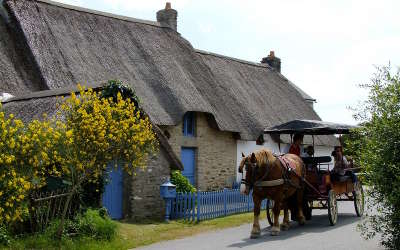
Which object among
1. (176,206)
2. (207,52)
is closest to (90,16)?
(207,52)

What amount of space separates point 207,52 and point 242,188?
16.3 metres

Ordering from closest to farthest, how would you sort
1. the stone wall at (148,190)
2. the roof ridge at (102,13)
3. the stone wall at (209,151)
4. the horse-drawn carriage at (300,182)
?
the horse-drawn carriage at (300,182) < the stone wall at (148,190) < the stone wall at (209,151) < the roof ridge at (102,13)

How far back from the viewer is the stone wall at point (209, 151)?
1844 cm

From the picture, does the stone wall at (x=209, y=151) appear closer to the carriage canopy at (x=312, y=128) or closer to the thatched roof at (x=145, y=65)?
the thatched roof at (x=145, y=65)

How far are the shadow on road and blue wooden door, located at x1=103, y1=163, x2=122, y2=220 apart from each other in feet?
13.4

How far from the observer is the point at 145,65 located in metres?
19.5

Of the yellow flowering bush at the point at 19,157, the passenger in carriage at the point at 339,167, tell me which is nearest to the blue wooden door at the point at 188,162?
the passenger in carriage at the point at 339,167

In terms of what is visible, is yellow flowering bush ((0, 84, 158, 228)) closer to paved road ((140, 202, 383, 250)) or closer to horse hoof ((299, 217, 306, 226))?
paved road ((140, 202, 383, 250))

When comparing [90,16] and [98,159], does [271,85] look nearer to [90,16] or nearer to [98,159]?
[90,16]

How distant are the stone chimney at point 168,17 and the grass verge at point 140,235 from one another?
12.2m

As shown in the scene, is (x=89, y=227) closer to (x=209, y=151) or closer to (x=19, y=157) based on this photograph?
(x=19, y=157)

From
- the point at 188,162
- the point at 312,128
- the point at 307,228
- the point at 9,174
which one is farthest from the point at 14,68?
the point at 307,228

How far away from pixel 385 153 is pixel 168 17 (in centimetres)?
1849

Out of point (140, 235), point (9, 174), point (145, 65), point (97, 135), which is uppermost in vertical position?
point (145, 65)
